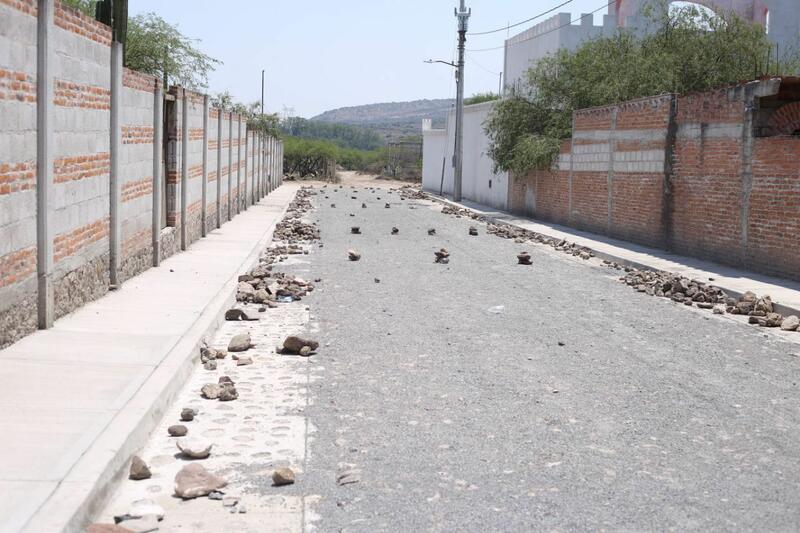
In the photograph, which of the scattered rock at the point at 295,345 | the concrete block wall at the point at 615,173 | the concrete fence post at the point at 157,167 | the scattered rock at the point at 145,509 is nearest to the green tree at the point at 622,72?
the concrete block wall at the point at 615,173

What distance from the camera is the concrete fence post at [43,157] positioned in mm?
9125

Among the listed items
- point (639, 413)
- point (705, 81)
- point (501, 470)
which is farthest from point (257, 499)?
point (705, 81)

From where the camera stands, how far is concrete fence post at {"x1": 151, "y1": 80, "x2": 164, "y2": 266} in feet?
50.0

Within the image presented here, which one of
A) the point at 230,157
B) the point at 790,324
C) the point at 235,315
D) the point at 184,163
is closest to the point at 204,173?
the point at 184,163

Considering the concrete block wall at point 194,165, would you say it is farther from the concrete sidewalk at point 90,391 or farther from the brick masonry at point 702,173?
the brick masonry at point 702,173

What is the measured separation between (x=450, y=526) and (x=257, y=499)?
112 cm

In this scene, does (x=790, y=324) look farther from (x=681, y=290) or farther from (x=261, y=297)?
(x=261, y=297)

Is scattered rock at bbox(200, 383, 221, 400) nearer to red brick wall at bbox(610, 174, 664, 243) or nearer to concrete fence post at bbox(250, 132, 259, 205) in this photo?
red brick wall at bbox(610, 174, 664, 243)

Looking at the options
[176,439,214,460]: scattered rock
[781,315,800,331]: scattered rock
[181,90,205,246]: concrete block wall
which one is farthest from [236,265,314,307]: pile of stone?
[176,439,214,460]: scattered rock

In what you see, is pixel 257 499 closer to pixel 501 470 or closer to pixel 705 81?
pixel 501 470

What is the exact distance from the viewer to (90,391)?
7.04 metres

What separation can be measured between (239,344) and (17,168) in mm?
2615

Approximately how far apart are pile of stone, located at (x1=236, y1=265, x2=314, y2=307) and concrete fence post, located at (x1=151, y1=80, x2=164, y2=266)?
1599mm

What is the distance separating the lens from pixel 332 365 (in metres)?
8.96
